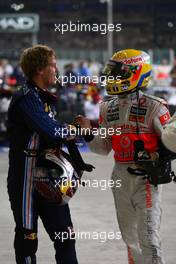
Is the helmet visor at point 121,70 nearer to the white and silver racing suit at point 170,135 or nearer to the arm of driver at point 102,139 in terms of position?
the arm of driver at point 102,139

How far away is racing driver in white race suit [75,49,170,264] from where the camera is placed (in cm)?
406

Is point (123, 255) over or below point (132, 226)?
below

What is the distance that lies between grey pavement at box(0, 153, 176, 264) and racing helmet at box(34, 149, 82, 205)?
1.38 m

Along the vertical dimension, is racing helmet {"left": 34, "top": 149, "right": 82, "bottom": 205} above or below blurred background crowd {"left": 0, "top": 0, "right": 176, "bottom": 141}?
above

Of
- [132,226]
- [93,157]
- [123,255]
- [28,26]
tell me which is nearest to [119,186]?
[132,226]

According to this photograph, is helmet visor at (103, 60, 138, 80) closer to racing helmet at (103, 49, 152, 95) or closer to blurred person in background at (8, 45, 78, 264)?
racing helmet at (103, 49, 152, 95)

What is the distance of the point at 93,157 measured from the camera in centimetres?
1093

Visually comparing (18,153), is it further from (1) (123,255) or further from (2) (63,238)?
(1) (123,255)

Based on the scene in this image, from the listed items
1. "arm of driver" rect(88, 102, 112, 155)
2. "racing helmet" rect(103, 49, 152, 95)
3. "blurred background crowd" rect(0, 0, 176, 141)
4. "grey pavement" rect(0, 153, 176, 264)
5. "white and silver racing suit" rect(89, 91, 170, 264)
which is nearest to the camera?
"white and silver racing suit" rect(89, 91, 170, 264)

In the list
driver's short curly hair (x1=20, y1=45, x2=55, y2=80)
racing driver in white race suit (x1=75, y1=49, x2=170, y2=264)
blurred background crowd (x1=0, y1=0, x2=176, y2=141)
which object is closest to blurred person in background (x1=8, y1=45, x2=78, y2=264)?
driver's short curly hair (x1=20, y1=45, x2=55, y2=80)

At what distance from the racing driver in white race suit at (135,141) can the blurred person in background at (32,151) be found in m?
0.26

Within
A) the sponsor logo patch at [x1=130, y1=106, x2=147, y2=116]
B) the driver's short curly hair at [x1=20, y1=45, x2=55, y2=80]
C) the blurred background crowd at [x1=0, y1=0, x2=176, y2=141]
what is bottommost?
the blurred background crowd at [x1=0, y1=0, x2=176, y2=141]

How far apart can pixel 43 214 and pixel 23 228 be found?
0.14m

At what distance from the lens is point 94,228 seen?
21.1ft
